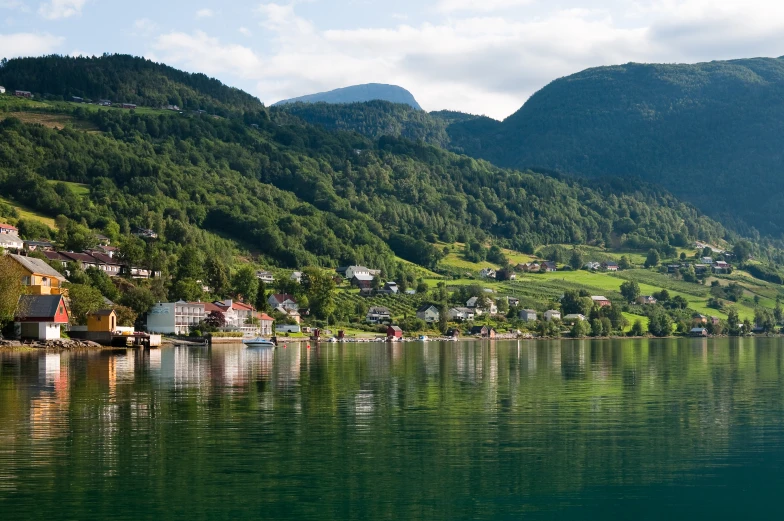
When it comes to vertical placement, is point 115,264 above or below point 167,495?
above

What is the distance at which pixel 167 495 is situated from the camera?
21000 millimetres

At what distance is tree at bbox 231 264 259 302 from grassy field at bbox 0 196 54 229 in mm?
41688

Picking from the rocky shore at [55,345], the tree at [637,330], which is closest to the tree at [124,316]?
the rocky shore at [55,345]

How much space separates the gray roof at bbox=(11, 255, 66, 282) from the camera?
92.5 meters

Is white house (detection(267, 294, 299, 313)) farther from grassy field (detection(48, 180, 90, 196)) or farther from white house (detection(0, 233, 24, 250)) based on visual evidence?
grassy field (detection(48, 180, 90, 196))

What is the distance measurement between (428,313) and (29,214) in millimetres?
71393

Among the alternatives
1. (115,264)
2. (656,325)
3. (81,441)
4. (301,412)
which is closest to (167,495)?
(81,441)

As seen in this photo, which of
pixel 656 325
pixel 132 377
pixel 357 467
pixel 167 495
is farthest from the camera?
pixel 656 325

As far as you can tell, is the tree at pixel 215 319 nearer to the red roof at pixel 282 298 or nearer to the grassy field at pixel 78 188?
the red roof at pixel 282 298

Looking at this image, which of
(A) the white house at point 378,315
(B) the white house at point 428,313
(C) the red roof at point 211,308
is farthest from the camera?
(B) the white house at point 428,313

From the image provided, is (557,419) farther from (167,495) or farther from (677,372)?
(677,372)

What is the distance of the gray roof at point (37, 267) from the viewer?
303 feet

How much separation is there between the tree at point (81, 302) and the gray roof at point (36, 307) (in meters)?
7.97

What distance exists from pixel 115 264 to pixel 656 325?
308ft
